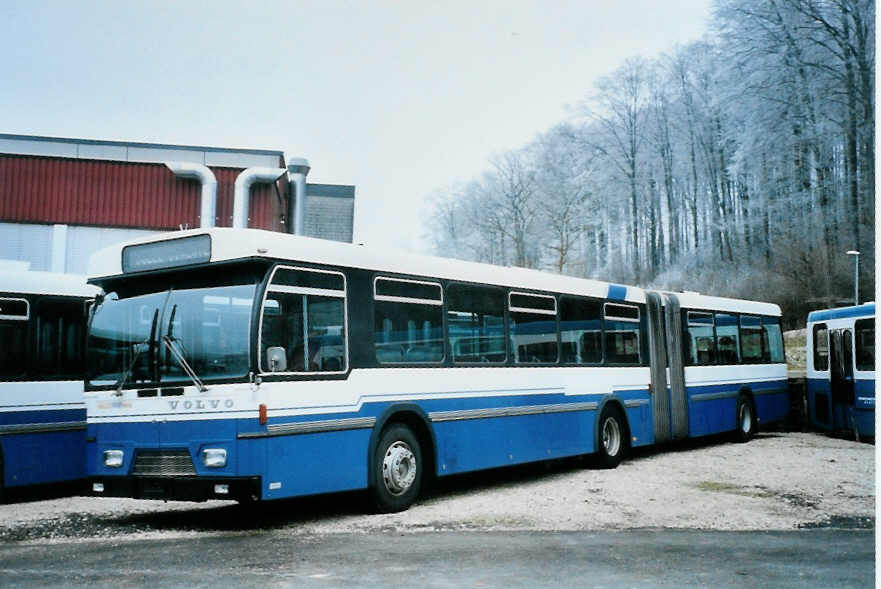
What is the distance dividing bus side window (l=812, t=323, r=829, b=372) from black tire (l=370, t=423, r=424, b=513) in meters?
11.2

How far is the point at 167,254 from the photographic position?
9164 millimetres

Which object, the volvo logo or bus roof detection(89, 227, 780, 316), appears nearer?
the volvo logo

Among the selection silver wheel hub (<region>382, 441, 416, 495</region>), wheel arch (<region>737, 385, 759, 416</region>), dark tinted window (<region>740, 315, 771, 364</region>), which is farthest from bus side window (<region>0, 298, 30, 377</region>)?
dark tinted window (<region>740, 315, 771, 364</region>)

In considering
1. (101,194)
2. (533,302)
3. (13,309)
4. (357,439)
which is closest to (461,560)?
(357,439)

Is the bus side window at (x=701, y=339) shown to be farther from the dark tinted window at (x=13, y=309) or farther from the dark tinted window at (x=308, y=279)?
the dark tinted window at (x=13, y=309)

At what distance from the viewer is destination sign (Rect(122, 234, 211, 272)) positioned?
8883 millimetres

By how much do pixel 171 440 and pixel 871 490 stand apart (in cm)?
833

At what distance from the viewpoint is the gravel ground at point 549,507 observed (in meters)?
9.18

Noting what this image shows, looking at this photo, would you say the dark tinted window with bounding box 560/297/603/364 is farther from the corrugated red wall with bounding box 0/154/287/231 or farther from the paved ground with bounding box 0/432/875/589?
the corrugated red wall with bounding box 0/154/287/231

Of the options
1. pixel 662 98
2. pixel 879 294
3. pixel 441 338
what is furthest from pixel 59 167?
pixel 662 98

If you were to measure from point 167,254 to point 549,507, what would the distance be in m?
4.80

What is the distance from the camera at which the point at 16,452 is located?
35.7 ft

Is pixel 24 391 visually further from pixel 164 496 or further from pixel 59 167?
pixel 59 167

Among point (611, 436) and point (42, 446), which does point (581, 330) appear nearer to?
point (611, 436)
